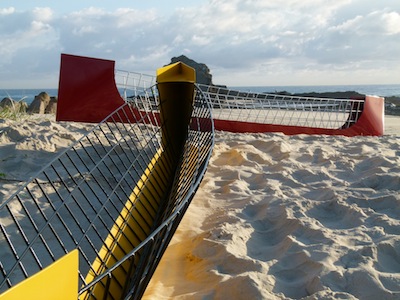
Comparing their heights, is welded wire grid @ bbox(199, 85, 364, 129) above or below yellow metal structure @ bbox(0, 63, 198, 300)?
above

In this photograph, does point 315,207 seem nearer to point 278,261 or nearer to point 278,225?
point 278,225

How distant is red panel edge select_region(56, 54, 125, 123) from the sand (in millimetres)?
1308

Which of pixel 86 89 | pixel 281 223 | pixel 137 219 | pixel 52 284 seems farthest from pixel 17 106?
pixel 52 284

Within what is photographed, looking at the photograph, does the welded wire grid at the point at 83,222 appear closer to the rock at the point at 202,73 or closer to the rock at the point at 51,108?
the rock at the point at 51,108

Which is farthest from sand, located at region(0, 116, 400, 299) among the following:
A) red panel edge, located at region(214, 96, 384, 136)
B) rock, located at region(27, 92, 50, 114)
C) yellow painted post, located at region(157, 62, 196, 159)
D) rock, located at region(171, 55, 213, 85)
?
rock, located at region(171, 55, 213, 85)

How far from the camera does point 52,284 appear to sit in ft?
4.41

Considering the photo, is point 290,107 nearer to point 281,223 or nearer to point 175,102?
point 175,102

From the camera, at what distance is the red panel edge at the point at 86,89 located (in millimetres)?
7105

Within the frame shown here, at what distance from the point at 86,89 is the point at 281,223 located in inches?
187

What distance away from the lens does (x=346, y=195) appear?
4039mm

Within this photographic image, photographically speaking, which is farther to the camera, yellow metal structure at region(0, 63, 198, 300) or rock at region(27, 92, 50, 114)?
rock at region(27, 92, 50, 114)

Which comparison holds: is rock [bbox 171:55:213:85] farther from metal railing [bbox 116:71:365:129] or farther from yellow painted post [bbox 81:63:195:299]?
yellow painted post [bbox 81:63:195:299]

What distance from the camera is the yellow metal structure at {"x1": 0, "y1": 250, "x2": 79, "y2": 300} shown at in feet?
4.04

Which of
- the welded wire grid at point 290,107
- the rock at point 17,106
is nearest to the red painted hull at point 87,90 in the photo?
the welded wire grid at point 290,107
